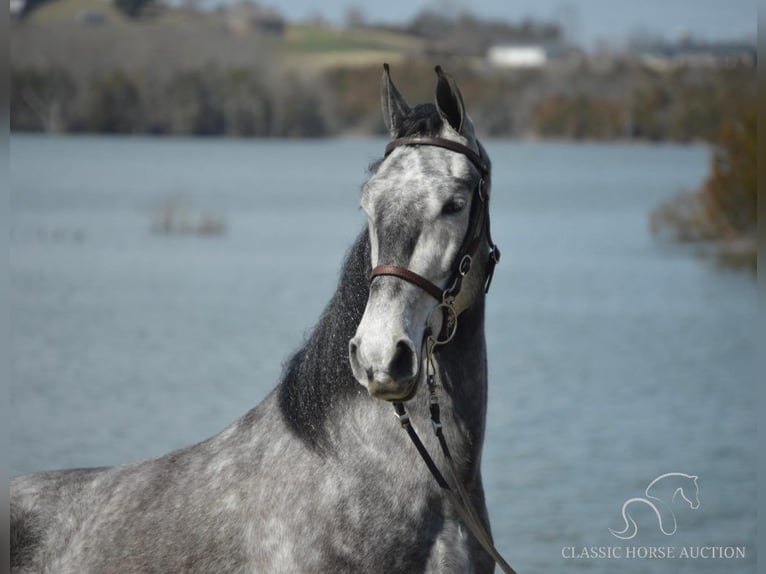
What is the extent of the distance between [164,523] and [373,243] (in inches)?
46.4

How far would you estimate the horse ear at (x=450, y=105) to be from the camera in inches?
140

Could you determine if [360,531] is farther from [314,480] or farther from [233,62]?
[233,62]

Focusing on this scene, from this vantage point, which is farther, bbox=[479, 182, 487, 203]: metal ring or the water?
the water

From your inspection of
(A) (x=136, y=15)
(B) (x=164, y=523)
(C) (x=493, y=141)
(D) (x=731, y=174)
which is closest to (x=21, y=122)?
(A) (x=136, y=15)

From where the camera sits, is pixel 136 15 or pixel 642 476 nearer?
pixel 642 476

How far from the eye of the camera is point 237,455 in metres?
3.81

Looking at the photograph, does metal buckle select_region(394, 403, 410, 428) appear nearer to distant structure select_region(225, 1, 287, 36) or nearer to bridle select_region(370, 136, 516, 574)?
bridle select_region(370, 136, 516, 574)

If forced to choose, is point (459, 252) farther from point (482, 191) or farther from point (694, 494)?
point (694, 494)

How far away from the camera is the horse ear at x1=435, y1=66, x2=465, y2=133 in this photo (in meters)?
3.54

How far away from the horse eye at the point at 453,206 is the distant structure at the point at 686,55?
63.1 m

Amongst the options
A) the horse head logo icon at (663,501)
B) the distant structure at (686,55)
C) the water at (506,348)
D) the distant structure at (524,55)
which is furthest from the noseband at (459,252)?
the distant structure at (524,55)

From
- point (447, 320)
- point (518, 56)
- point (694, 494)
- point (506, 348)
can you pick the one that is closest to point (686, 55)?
point (518, 56)

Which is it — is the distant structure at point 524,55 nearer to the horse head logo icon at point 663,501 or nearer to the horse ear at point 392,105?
the horse head logo icon at point 663,501

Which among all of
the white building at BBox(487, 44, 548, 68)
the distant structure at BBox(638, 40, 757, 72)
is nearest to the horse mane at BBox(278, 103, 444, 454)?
the distant structure at BBox(638, 40, 757, 72)
